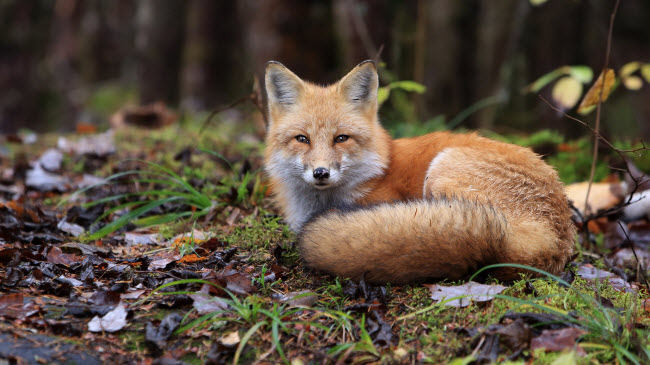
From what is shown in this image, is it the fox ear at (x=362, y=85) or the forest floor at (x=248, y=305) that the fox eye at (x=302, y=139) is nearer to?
the fox ear at (x=362, y=85)

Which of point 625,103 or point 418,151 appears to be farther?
point 625,103

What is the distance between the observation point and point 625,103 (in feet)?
34.6

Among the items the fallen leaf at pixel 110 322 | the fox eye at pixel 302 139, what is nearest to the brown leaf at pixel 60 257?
the fallen leaf at pixel 110 322

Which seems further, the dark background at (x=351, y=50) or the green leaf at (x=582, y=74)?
the dark background at (x=351, y=50)

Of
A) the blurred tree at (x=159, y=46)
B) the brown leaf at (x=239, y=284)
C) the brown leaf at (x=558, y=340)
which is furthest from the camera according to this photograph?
the blurred tree at (x=159, y=46)

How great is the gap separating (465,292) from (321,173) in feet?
4.38

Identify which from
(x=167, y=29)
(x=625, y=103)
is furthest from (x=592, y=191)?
(x=167, y=29)

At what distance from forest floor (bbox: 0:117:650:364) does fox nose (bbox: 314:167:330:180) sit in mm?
610

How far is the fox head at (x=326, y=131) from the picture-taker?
399 cm

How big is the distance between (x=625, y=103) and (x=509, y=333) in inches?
394

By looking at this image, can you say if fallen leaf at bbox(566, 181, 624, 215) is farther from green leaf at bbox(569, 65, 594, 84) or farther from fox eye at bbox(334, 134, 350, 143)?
fox eye at bbox(334, 134, 350, 143)

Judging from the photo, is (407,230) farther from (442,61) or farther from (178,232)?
(442,61)

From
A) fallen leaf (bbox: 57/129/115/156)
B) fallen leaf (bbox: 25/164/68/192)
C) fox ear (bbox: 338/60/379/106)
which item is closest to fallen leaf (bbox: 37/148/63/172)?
fallen leaf (bbox: 25/164/68/192)

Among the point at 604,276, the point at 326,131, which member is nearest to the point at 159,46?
the point at 326,131
